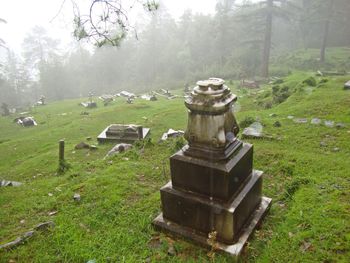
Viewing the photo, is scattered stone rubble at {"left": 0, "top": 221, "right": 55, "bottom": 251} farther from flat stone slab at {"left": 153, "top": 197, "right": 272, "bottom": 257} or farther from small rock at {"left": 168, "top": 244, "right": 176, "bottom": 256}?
small rock at {"left": 168, "top": 244, "right": 176, "bottom": 256}

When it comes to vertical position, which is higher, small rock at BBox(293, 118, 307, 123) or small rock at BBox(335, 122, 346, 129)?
small rock at BBox(335, 122, 346, 129)

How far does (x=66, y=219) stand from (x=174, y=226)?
1587 mm

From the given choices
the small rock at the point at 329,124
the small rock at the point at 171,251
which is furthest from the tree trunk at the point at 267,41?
the small rock at the point at 171,251

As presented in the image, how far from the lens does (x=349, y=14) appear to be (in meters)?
31.8

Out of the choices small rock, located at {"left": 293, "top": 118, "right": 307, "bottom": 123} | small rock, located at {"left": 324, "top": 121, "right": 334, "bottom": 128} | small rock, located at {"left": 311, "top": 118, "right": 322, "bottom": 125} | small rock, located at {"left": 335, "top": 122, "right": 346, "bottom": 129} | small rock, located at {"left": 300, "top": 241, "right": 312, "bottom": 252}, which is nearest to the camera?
small rock, located at {"left": 300, "top": 241, "right": 312, "bottom": 252}

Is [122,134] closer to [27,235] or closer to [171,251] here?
[27,235]

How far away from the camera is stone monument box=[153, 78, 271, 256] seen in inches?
129

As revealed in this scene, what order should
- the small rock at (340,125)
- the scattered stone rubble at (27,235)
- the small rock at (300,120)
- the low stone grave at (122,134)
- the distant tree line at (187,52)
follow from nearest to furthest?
the scattered stone rubble at (27,235)
the small rock at (340,125)
the small rock at (300,120)
the low stone grave at (122,134)
the distant tree line at (187,52)

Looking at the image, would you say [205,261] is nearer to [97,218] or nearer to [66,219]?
[97,218]

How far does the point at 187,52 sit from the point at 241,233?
31788 mm

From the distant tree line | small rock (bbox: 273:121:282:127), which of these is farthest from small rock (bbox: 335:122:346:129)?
the distant tree line

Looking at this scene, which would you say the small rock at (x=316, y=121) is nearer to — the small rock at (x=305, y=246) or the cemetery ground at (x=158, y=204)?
the cemetery ground at (x=158, y=204)

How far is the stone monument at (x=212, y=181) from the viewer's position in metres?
3.29

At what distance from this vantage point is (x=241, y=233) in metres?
3.48
